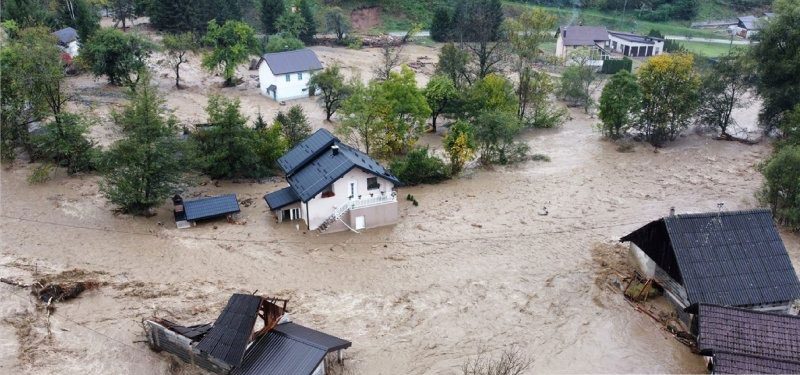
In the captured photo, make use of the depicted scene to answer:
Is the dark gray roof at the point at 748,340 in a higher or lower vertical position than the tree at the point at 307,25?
lower

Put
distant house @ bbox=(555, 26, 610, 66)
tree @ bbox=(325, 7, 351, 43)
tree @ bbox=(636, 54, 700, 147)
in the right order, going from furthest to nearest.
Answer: tree @ bbox=(325, 7, 351, 43), distant house @ bbox=(555, 26, 610, 66), tree @ bbox=(636, 54, 700, 147)

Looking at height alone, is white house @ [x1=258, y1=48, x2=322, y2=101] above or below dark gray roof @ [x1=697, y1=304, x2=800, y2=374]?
above

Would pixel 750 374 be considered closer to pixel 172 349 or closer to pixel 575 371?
pixel 575 371

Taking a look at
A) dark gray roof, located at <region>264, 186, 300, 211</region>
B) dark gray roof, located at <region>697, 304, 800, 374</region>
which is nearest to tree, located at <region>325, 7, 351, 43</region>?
dark gray roof, located at <region>264, 186, 300, 211</region>

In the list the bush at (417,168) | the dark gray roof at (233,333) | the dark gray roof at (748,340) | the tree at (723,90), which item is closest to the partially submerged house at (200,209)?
the bush at (417,168)

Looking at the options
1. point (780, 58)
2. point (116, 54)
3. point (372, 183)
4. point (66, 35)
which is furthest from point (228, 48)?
point (780, 58)

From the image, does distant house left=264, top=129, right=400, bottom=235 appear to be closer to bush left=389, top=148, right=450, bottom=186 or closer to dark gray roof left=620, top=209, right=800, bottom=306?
bush left=389, top=148, right=450, bottom=186

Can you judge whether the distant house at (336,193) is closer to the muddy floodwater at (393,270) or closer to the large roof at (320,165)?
the large roof at (320,165)
